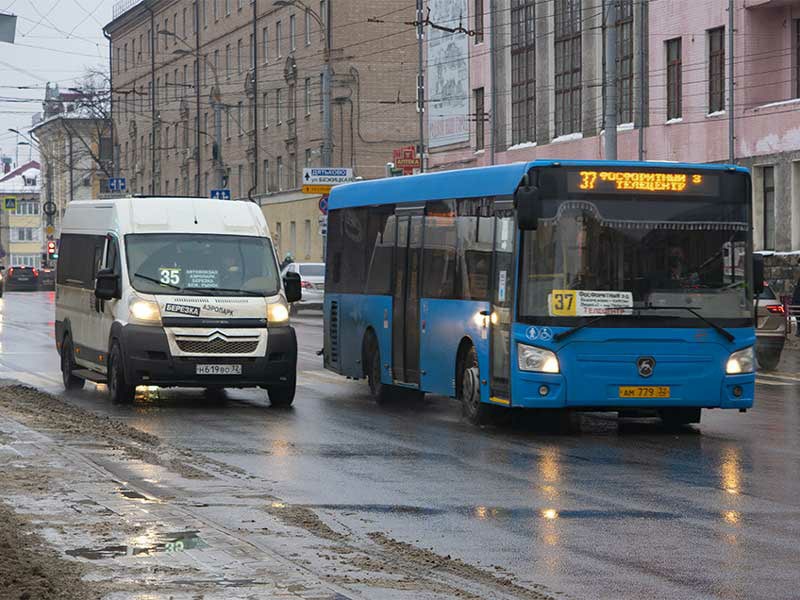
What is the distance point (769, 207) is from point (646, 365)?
2715 cm

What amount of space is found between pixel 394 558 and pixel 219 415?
33.0 feet

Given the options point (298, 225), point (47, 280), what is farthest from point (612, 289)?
point (47, 280)

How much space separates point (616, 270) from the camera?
1648cm

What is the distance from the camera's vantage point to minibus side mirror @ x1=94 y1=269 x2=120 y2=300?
20.1m

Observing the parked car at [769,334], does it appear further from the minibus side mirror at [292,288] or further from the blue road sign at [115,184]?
the blue road sign at [115,184]

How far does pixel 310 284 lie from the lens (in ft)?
185

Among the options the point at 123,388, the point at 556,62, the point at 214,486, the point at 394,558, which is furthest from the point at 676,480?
the point at 556,62

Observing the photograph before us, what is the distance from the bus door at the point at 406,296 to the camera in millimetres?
19531

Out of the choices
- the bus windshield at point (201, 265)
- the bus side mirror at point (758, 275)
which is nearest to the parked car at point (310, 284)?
the bus windshield at point (201, 265)

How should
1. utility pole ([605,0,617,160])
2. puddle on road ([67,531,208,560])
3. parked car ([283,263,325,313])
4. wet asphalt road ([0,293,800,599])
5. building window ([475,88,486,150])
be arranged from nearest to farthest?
puddle on road ([67,531,208,560]) < wet asphalt road ([0,293,800,599]) < utility pole ([605,0,617,160]) < parked car ([283,263,325,313]) < building window ([475,88,486,150])

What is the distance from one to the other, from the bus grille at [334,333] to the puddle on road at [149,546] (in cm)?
1313

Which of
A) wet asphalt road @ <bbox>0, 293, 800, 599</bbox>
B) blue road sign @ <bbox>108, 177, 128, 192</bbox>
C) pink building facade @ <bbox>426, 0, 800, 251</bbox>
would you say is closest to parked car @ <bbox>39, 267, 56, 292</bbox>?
blue road sign @ <bbox>108, 177, 128, 192</bbox>

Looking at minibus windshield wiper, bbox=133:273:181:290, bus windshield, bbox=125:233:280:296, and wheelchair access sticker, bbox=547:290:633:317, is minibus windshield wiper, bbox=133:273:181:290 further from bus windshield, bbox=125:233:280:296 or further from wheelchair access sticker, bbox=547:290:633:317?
wheelchair access sticker, bbox=547:290:633:317

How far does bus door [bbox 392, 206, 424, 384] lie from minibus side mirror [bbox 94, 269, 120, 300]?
314 cm
